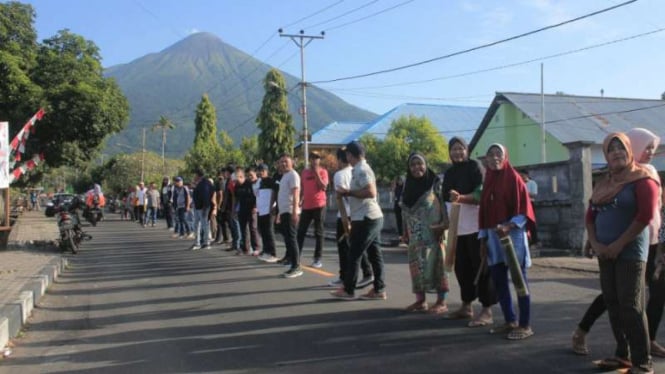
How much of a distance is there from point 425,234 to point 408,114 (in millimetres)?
56094

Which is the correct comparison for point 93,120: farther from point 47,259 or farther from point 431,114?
point 431,114

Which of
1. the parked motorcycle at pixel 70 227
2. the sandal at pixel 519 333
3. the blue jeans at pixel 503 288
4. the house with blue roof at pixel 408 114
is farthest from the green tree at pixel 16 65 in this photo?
the house with blue roof at pixel 408 114

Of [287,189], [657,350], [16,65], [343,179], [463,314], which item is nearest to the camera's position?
[657,350]

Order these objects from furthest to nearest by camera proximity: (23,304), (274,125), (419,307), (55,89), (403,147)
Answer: (274,125)
(403,147)
(55,89)
(23,304)
(419,307)

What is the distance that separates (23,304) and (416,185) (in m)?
4.51

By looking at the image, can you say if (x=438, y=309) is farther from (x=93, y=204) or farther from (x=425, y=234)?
(x=93, y=204)

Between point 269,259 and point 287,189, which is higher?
point 287,189

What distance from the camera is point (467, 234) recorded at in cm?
610

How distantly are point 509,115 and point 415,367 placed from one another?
36.5 meters

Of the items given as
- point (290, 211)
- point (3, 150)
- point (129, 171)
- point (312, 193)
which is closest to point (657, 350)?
point (312, 193)

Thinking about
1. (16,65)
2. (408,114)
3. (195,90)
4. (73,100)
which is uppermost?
(195,90)

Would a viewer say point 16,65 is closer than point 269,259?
No

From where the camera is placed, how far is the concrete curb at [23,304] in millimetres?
5867

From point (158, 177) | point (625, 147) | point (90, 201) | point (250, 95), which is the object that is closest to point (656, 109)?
point (90, 201)
